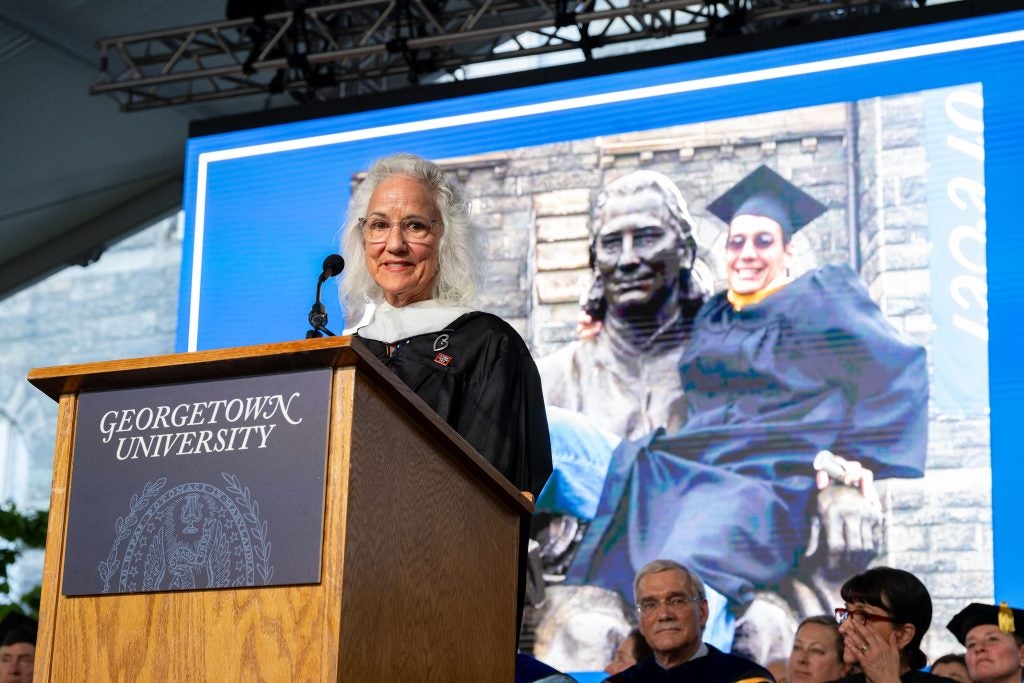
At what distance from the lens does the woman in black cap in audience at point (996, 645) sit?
472cm

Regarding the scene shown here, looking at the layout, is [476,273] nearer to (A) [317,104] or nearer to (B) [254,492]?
(B) [254,492]

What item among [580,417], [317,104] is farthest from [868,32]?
[317,104]

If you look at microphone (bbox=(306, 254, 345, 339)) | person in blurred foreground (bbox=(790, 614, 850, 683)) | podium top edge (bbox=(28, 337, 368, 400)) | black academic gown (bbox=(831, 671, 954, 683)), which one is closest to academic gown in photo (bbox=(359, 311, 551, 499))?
microphone (bbox=(306, 254, 345, 339))

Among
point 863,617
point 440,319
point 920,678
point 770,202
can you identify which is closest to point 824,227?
point 770,202

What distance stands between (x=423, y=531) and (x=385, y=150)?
4.99 metres

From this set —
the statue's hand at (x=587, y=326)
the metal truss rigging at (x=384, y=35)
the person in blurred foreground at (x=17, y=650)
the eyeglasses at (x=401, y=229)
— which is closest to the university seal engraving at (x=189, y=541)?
the eyeglasses at (x=401, y=229)

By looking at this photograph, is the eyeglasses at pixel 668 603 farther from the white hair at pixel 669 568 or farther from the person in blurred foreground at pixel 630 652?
the person in blurred foreground at pixel 630 652

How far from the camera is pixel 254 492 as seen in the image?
160 cm

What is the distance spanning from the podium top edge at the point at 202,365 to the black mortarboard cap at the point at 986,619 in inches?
149

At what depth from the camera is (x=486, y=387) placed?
7.62 feet

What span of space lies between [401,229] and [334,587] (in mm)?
1119

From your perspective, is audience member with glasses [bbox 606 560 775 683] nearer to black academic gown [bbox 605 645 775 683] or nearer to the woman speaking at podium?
black academic gown [bbox 605 645 775 683]

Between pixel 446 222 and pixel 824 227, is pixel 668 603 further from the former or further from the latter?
pixel 446 222

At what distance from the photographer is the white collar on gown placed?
95.3 inches
